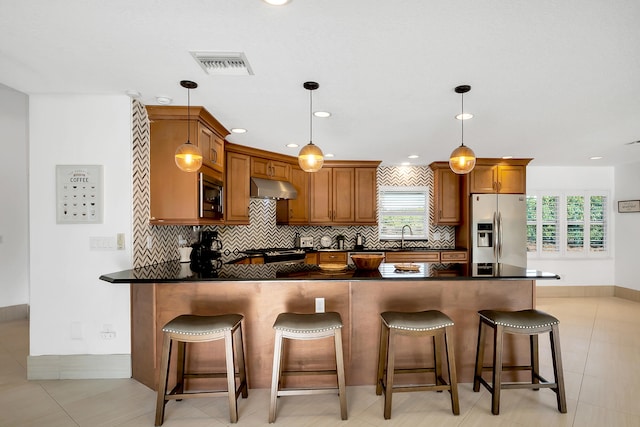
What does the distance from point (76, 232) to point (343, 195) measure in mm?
3936

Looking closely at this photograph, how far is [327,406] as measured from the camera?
2453 mm

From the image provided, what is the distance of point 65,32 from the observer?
1942 millimetres

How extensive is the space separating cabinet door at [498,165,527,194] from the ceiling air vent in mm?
4868

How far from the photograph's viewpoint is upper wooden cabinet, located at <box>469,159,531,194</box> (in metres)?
5.65

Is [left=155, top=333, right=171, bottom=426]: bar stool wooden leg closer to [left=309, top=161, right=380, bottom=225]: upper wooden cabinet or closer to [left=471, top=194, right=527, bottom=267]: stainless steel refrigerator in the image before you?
[left=309, top=161, right=380, bottom=225]: upper wooden cabinet

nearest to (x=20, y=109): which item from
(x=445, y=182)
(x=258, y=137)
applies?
(x=258, y=137)

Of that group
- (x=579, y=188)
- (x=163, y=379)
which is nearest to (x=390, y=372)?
(x=163, y=379)

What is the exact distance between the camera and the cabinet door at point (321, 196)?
19.1ft

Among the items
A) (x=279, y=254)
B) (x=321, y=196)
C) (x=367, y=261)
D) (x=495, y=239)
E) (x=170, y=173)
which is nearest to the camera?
(x=367, y=261)

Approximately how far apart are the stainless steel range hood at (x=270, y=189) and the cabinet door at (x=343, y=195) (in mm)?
872

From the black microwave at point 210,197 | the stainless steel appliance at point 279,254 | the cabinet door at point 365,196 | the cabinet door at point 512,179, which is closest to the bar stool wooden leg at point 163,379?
the black microwave at point 210,197

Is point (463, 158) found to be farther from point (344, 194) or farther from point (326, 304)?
point (344, 194)

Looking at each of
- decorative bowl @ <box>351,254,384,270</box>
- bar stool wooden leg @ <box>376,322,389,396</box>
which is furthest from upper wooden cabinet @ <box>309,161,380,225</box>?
bar stool wooden leg @ <box>376,322,389,396</box>

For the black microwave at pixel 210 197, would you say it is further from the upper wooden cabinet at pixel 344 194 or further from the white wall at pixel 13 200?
the white wall at pixel 13 200
